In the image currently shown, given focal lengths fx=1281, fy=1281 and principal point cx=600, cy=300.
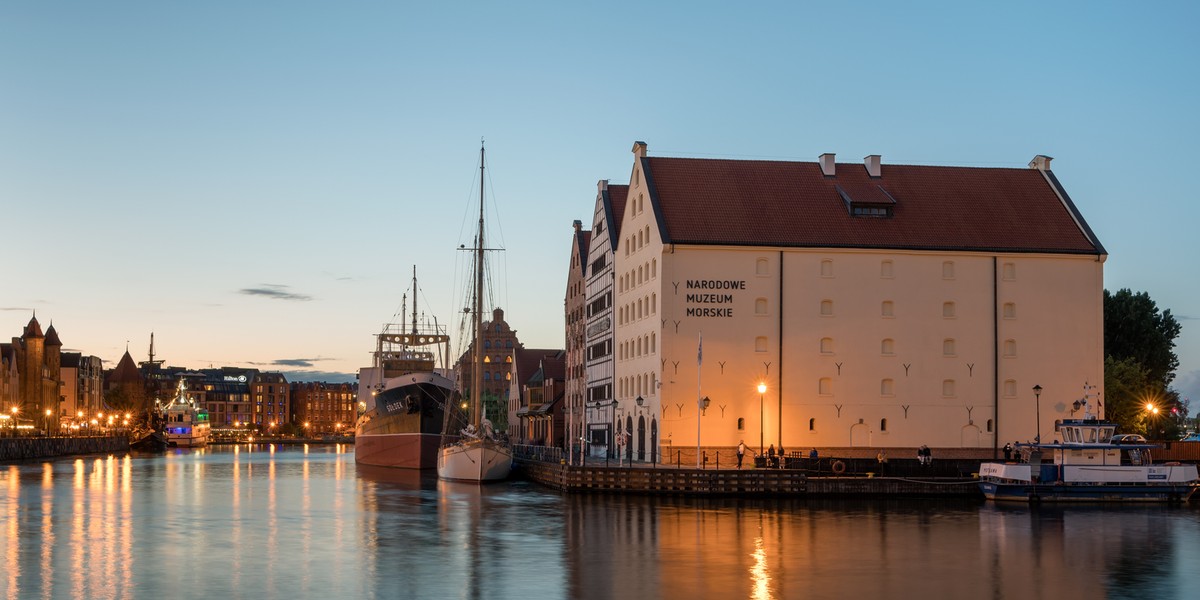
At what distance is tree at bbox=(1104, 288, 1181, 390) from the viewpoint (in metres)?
98.5

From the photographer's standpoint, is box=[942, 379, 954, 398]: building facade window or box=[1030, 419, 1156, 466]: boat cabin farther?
box=[942, 379, 954, 398]: building facade window

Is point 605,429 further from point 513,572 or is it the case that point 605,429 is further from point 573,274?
point 513,572

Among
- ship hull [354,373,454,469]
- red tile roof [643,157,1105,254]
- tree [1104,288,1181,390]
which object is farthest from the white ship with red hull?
tree [1104,288,1181,390]

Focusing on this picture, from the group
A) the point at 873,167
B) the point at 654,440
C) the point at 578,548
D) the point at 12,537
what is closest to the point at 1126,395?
the point at 873,167

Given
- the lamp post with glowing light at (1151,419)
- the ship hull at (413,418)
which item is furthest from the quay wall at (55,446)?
the lamp post with glowing light at (1151,419)

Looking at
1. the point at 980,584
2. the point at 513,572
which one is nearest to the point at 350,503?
the point at 513,572

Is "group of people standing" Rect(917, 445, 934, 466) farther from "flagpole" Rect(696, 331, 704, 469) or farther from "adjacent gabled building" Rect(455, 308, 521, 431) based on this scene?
"adjacent gabled building" Rect(455, 308, 521, 431)

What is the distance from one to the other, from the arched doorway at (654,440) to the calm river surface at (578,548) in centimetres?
1002

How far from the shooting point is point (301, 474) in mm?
96562

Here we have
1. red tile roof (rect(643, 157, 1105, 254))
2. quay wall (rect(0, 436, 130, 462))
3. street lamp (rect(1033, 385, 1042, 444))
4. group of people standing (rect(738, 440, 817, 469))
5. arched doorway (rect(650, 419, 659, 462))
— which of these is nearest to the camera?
group of people standing (rect(738, 440, 817, 469))

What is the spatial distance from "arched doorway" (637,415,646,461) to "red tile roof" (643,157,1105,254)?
37.7 ft

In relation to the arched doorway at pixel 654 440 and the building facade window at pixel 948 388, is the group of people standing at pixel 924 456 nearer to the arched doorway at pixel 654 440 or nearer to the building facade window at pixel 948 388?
the building facade window at pixel 948 388

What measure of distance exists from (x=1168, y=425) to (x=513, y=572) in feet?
281

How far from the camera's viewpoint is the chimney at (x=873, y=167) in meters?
Answer: 77.8
